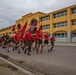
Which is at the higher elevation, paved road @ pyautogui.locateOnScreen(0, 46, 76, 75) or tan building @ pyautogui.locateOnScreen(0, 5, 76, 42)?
tan building @ pyautogui.locateOnScreen(0, 5, 76, 42)

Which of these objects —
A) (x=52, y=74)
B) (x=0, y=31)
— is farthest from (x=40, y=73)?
(x=0, y=31)

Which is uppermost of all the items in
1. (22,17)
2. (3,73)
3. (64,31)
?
(22,17)

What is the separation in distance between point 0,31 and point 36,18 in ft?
189

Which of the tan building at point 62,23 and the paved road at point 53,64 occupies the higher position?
the tan building at point 62,23

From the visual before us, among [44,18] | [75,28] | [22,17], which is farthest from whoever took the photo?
[22,17]

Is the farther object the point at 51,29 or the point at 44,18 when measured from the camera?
the point at 44,18

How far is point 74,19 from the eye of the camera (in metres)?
37.1

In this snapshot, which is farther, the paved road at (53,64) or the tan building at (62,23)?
the tan building at (62,23)

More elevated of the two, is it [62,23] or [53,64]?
[62,23]

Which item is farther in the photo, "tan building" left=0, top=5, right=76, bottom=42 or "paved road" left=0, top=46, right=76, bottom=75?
"tan building" left=0, top=5, right=76, bottom=42

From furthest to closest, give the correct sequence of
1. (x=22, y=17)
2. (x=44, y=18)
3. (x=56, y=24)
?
(x=22, y=17)
(x=44, y=18)
(x=56, y=24)

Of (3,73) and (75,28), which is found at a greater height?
(75,28)

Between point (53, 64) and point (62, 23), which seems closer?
point (53, 64)

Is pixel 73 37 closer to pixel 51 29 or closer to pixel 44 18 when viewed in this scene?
pixel 51 29
